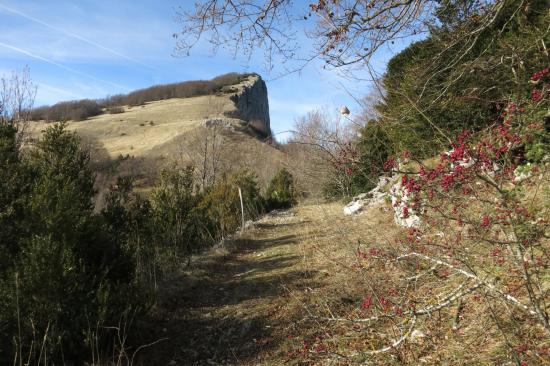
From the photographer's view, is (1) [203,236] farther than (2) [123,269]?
Yes

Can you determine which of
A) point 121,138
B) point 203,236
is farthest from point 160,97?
point 203,236

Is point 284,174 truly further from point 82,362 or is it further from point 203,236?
point 82,362

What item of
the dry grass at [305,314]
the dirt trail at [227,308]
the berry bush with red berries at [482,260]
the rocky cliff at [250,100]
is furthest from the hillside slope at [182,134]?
the berry bush with red berries at [482,260]

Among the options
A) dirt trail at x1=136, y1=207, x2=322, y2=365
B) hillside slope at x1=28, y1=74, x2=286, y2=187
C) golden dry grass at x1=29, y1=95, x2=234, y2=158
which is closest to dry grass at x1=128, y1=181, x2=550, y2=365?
dirt trail at x1=136, y1=207, x2=322, y2=365

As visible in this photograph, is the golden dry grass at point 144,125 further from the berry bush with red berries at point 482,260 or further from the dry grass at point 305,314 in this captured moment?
the berry bush with red berries at point 482,260

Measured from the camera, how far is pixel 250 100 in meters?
73.1

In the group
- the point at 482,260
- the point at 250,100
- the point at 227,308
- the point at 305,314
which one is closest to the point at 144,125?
the point at 250,100

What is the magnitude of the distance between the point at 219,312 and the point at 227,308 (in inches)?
5.4

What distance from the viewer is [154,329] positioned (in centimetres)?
469

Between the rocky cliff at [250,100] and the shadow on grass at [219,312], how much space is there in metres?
47.1

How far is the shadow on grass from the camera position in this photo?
4.07m

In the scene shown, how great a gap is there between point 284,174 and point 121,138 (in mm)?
37186

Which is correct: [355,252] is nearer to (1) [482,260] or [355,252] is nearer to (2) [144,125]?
(1) [482,260]

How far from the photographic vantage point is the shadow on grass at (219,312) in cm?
407
